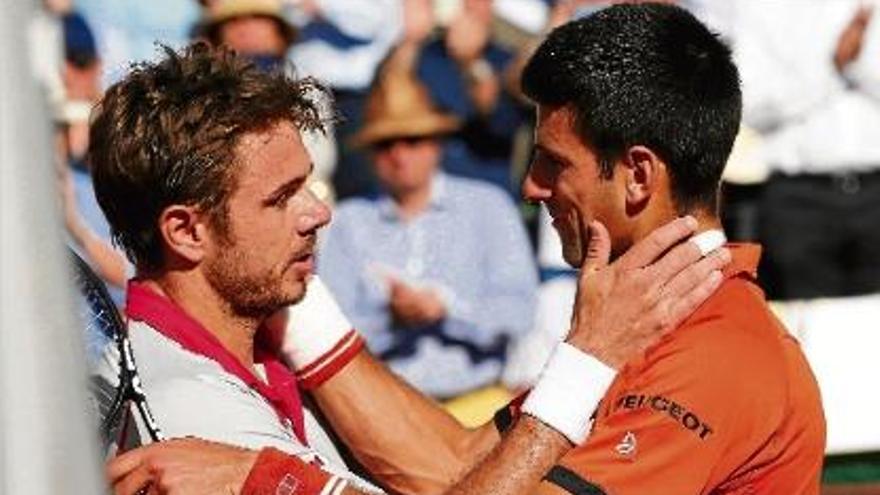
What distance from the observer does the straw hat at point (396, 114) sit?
8289mm

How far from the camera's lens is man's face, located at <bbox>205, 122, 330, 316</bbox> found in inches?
161

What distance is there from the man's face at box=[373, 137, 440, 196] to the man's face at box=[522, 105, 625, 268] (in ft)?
13.8

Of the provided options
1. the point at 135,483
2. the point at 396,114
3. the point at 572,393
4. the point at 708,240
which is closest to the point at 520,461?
the point at 572,393

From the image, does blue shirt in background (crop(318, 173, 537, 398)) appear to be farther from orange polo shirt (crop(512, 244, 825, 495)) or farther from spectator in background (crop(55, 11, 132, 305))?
orange polo shirt (crop(512, 244, 825, 495))

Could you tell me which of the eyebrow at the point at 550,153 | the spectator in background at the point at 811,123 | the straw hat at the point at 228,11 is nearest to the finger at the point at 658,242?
the eyebrow at the point at 550,153

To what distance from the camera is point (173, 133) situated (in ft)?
13.2

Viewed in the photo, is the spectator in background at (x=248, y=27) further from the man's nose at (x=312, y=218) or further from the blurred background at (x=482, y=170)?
the man's nose at (x=312, y=218)

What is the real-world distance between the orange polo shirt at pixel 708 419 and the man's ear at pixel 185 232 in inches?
31.6

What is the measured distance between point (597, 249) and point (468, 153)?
14.9 ft

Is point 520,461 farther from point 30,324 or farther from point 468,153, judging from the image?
point 468,153

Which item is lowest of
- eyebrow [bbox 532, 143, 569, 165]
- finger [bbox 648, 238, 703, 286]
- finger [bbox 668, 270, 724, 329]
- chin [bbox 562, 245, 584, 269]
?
finger [bbox 668, 270, 724, 329]

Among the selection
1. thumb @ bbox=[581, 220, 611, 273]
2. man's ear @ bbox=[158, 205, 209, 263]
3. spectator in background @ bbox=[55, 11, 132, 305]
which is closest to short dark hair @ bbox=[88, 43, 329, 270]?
man's ear @ bbox=[158, 205, 209, 263]

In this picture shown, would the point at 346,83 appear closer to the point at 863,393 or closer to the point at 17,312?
the point at 863,393

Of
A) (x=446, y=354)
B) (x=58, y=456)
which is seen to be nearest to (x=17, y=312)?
(x=58, y=456)
